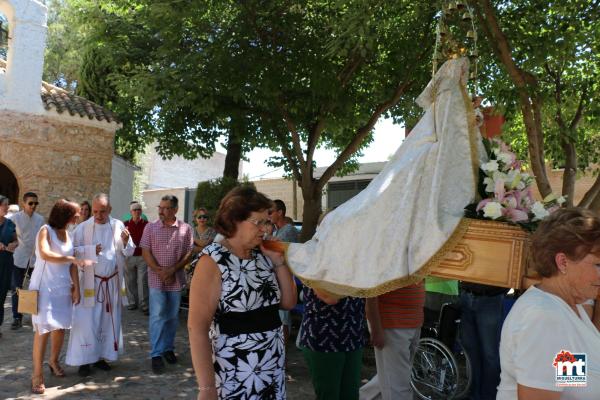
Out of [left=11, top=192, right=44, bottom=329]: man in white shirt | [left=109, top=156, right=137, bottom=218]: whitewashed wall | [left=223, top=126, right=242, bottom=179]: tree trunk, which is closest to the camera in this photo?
[left=11, top=192, right=44, bottom=329]: man in white shirt

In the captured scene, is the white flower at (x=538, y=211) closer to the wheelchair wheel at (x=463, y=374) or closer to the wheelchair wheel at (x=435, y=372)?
the wheelchair wheel at (x=463, y=374)

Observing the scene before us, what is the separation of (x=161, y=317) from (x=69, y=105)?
1076 centimetres

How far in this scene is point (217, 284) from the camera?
2.97 meters

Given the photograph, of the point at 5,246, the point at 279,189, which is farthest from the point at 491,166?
the point at 279,189

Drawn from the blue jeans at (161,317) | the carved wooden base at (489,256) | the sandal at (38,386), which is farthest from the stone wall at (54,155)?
the carved wooden base at (489,256)

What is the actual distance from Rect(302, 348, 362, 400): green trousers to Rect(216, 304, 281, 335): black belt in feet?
3.10

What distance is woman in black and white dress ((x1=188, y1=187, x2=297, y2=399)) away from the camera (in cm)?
294

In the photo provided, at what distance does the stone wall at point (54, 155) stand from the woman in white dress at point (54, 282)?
9783 millimetres

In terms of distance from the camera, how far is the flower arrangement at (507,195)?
2.76 m

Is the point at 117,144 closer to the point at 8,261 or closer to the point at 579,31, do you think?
the point at 8,261

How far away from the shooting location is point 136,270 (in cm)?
1099

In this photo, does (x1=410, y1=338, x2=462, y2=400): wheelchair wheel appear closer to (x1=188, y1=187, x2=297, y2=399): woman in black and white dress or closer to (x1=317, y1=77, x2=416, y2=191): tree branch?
(x1=188, y1=187, x2=297, y2=399): woman in black and white dress

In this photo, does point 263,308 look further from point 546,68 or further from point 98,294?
point 546,68

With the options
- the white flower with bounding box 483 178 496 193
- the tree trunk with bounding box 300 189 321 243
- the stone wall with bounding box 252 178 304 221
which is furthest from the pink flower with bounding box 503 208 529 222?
the stone wall with bounding box 252 178 304 221
